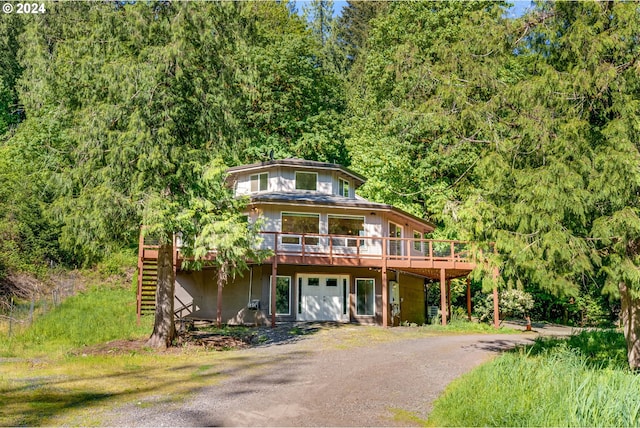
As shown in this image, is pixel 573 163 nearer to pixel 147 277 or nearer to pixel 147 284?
pixel 147 284

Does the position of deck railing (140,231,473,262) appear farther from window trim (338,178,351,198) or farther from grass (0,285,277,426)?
grass (0,285,277,426)

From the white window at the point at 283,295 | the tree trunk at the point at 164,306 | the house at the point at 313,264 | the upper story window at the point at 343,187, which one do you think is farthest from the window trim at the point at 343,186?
the tree trunk at the point at 164,306

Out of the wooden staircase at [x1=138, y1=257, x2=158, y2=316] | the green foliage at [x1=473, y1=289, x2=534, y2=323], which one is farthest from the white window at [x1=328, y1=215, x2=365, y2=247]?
the green foliage at [x1=473, y1=289, x2=534, y2=323]

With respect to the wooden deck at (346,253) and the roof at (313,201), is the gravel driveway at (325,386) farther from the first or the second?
the roof at (313,201)

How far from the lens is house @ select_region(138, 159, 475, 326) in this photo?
22.0 meters

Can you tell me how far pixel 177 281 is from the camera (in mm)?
23562

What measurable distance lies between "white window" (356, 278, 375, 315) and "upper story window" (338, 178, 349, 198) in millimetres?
4517

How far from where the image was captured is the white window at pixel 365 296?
23312 mm

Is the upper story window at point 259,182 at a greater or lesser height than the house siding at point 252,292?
greater

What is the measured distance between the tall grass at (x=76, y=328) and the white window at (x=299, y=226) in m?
6.42

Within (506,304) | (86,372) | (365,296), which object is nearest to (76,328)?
(86,372)

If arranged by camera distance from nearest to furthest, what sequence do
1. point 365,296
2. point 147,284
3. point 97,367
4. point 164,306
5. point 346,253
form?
point 97,367 < point 164,306 < point 147,284 < point 346,253 < point 365,296

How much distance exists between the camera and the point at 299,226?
76.0ft

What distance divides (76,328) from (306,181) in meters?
11.5
